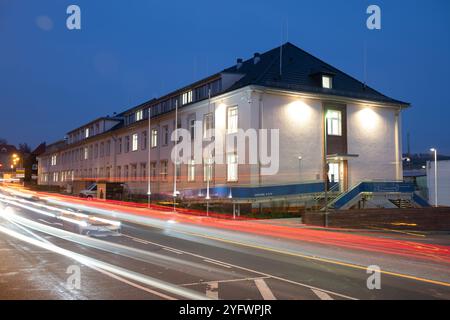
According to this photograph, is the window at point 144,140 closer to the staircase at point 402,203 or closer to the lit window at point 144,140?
the lit window at point 144,140

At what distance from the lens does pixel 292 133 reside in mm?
34281

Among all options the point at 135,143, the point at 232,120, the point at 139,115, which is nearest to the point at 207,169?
the point at 232,120

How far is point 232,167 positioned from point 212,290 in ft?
84.3

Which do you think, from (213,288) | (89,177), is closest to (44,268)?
(213,288)

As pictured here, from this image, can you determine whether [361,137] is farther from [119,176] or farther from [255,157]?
[119,176]

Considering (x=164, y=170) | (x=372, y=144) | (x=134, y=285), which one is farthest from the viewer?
(x=164, y=170)

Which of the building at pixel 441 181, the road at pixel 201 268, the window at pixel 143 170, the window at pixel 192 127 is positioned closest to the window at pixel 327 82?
the window at pixel 192 127

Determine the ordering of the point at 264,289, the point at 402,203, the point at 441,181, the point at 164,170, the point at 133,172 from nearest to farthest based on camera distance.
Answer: the point at 264,289 < the point at 402,203 < the point at 441,181 < the point at 164,170 < the point at 133,172

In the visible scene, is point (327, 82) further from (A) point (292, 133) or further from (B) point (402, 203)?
(B) point (402, 203)

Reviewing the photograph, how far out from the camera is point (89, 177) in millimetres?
68688

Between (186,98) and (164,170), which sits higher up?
(186,98)

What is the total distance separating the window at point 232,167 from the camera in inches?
1341

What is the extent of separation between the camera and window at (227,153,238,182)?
34.1 m

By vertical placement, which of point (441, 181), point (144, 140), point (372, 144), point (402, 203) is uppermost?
point (144, 140)
